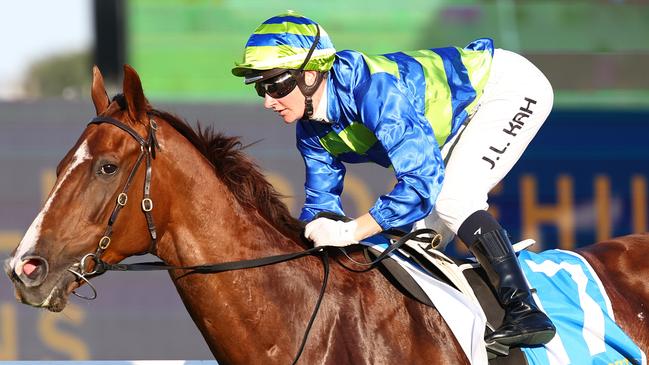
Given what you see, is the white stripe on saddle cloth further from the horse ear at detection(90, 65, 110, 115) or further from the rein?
the horse ear at detection(90, 65, 110, 115)

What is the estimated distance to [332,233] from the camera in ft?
9.27

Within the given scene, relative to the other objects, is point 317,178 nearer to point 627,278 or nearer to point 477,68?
point 477,68

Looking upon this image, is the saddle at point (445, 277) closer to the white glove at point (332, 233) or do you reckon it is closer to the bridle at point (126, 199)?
the white glove at point (332, 233)

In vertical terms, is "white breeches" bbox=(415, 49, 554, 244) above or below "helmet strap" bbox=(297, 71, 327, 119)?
below

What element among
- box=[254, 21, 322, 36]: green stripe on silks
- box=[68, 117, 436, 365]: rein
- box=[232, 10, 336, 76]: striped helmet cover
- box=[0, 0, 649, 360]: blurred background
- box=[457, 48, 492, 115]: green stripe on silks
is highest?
box=[254, 21, 322, 36]: green stripe on silks

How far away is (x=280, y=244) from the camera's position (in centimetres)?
288

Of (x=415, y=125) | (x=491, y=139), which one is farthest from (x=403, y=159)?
(x=491, y=139)

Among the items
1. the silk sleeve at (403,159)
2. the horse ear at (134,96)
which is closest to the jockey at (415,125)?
the silk sleeve at (403,159)

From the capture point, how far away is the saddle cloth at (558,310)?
2.85 meters

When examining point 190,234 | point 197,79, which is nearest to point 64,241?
point 190,234

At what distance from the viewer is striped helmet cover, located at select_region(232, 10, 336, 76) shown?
283 centimetres

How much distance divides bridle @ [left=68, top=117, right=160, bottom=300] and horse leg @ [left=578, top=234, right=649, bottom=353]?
147cm

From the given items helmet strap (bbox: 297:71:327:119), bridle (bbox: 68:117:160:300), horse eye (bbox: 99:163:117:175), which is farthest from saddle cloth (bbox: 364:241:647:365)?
horse eye (bbox: 99:163:117:175)

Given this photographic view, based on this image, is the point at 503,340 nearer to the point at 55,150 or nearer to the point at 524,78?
the point at 524,78
